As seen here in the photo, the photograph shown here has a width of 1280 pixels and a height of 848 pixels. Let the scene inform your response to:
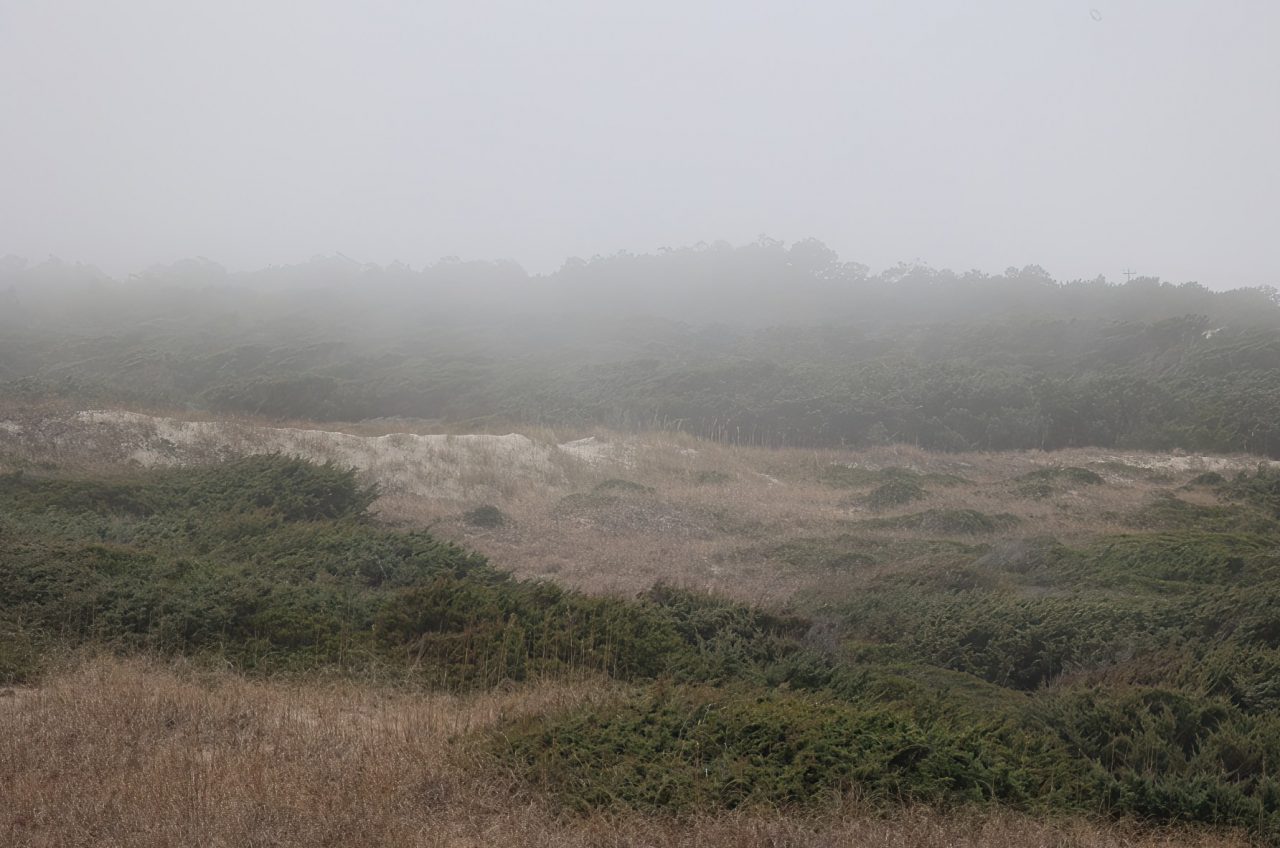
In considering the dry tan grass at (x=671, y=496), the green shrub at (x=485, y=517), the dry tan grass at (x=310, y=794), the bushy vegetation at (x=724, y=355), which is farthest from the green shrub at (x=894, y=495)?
the dry tan grass at (x=310, y=794)

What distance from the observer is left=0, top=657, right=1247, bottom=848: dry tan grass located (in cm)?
332

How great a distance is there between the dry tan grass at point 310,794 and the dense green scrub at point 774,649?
231 millimetres

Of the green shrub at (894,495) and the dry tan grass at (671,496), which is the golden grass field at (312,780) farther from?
the green shrub at (894,495)

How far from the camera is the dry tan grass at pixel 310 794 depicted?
3318 millimetres

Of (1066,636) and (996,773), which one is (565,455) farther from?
(996,773)

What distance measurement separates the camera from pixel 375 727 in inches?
181

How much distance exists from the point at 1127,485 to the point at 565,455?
1306 centimetres

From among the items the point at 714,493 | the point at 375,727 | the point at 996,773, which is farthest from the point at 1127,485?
the point at 375,727

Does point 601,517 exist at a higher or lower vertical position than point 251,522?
lower

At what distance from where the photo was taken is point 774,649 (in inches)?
261

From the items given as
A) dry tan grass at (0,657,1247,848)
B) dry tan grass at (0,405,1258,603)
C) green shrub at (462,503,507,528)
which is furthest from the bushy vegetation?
dry tan grass at (0,657,1247,848)

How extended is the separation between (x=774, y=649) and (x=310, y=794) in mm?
3950

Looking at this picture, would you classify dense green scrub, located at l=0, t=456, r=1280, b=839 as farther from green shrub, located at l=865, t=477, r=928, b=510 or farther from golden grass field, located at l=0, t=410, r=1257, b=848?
green shrub, located at l=865, t=477, r=928, b=510

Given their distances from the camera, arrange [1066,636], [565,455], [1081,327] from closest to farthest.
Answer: [1066,636] < [565,455] < [1081,327]
